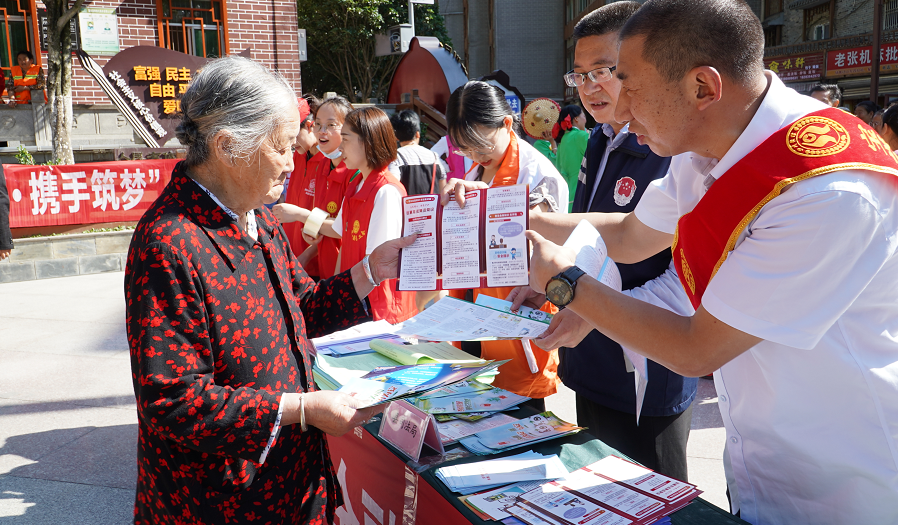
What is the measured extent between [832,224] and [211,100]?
1338mm

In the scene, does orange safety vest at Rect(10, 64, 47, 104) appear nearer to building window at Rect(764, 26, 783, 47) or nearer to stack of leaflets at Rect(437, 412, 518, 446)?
stack of leaflets at Rect(437, 412, 518, 446)

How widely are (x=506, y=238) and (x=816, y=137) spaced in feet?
3.09

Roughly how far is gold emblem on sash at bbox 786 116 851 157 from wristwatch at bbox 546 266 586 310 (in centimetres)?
50

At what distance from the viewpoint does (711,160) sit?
158cm

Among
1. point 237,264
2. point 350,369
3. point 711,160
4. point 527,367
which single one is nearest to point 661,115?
point 711,160

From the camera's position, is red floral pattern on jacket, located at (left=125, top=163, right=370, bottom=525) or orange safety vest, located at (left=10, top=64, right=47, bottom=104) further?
orange safety vest, located at (left=10, top=64, right=47, bottom=104)

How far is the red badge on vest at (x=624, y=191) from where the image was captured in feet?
7.22

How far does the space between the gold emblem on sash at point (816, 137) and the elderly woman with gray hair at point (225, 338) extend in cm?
109

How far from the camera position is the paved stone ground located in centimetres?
318

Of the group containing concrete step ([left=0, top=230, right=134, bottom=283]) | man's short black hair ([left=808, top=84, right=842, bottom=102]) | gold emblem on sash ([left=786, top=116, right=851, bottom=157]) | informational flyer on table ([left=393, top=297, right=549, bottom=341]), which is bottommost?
concrete step ([left=0, top=230, right=134, bottom=283])

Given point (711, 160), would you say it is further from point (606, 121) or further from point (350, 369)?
point (350, 369)

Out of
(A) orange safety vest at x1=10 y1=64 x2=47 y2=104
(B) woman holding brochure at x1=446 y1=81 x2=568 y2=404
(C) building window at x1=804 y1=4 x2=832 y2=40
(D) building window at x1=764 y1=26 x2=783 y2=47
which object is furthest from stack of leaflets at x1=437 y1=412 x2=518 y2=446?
(D) building window at x1=764 y1=26 x2=783 y2=47

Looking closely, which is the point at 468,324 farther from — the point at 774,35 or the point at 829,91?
the point at 774,35

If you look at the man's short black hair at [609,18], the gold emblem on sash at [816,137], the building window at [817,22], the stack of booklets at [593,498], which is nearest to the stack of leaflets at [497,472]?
the stack of booklets at [593,498]
